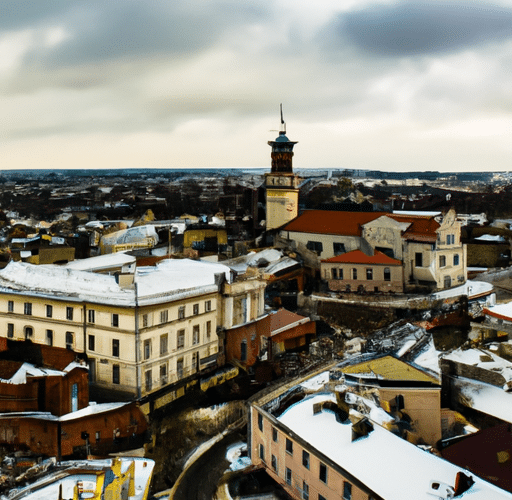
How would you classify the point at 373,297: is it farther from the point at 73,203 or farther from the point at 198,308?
the point at 73,203

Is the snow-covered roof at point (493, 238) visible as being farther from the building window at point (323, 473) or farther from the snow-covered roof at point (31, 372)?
the building window at point (323, 473)

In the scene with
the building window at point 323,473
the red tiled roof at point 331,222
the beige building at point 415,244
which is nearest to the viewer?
the building window at point 323,473

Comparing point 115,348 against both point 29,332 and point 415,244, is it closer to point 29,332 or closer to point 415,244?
point 29,332

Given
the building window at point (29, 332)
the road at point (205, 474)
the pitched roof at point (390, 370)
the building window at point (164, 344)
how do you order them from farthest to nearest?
the building window at point (29, 332), the building window at point (164, 344), the pitched roof at point (390, 370), the road at point (205, 474)

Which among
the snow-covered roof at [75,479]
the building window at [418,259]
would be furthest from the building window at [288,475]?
the building window at [418,259]

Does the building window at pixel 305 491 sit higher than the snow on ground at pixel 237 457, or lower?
higher

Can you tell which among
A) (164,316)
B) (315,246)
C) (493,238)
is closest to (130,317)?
(164,316)
